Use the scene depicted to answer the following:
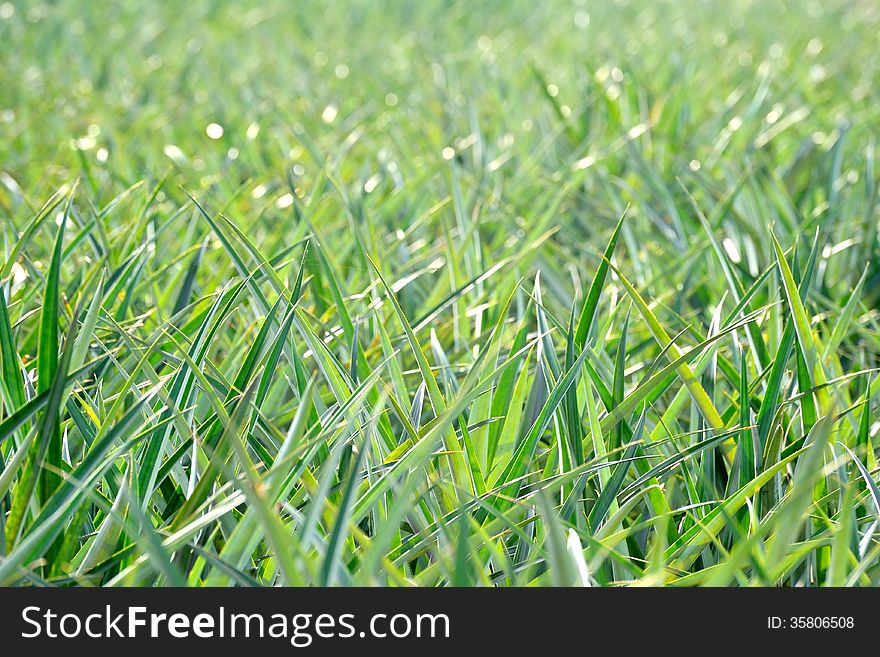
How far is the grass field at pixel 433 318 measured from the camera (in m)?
0.59

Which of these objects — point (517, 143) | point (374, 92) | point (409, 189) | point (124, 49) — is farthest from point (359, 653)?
point (124, 49)

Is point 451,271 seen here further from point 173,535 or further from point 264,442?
point 173,535

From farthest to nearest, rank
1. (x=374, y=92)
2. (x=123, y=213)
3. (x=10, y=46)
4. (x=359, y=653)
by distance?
1. (x=10, y=46)
2. (x=374, y=92)
3. (x=123, y=213)
4. (x=359, y=653)

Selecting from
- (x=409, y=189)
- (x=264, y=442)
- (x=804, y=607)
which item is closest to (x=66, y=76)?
(x=409, y=189)

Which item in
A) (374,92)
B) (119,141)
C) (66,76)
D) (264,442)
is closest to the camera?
(264,442)

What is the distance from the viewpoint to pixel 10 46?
2244mm

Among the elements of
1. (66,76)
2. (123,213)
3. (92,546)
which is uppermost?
(66,76)

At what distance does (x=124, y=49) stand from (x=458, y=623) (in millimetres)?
2079

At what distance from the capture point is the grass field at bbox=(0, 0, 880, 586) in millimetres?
589

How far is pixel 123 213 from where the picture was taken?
1.25 metres

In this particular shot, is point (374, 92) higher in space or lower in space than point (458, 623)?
higher

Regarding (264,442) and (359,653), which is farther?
(264,442)

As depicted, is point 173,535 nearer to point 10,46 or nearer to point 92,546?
point 92,546

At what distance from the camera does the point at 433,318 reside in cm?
96
